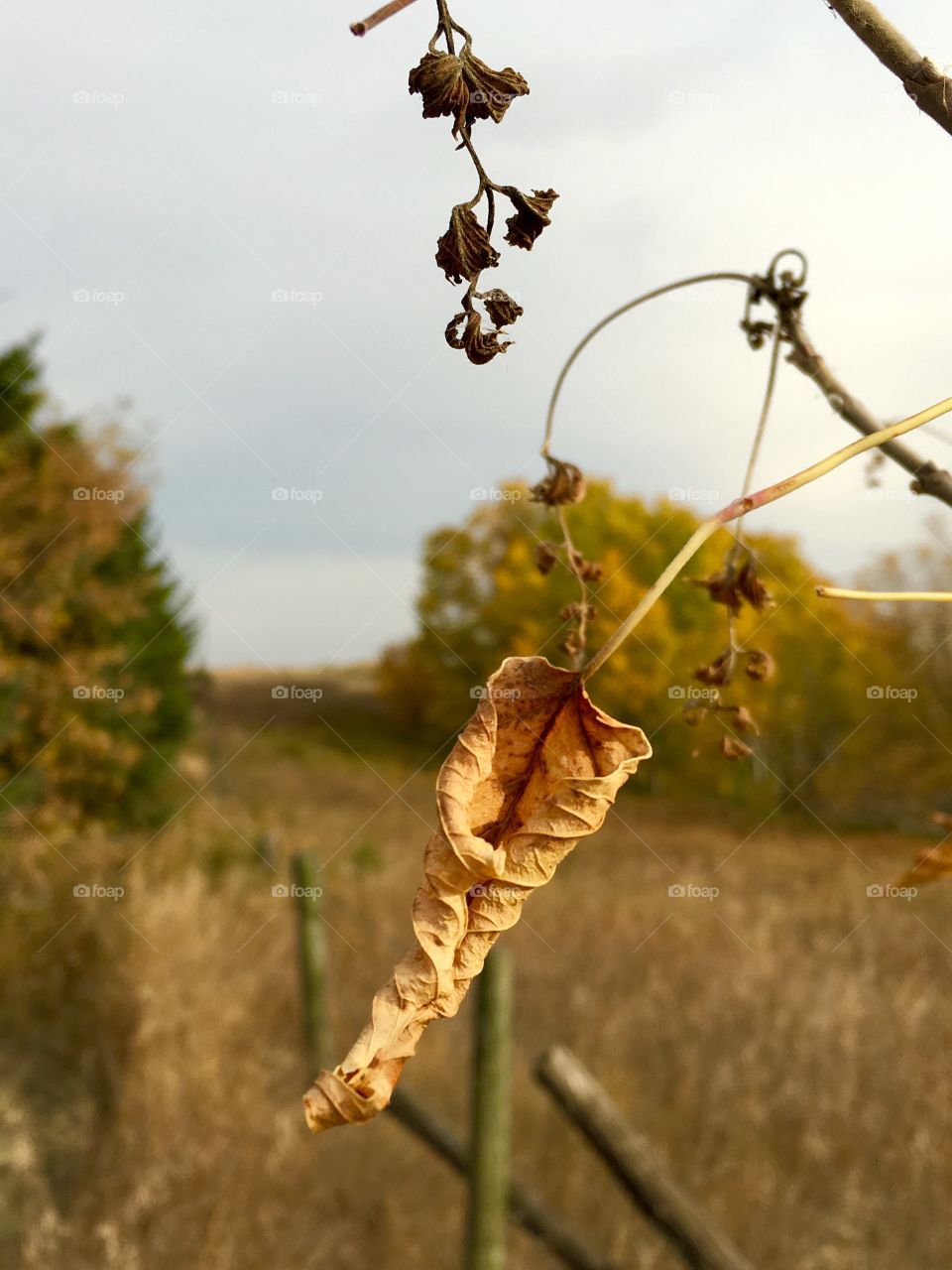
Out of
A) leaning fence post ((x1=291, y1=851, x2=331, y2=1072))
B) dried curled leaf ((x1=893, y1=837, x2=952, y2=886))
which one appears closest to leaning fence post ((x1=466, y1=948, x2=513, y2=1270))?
leaning fence post ((x1=291, y1=851, x2=331, y2=1072))

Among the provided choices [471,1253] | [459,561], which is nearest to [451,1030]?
[471,1253]

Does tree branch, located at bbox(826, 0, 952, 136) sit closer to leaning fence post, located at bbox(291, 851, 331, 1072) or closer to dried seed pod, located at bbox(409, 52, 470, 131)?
dried seed pod, located at bbox(409, 52, 470, 131)

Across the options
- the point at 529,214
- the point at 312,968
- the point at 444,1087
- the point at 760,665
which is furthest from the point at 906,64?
the point at 444,1087

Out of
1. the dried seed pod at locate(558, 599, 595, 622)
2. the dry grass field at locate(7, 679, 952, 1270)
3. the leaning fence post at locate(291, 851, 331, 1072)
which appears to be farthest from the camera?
the leaning fence post at locate(291, 851, 331, 1072)

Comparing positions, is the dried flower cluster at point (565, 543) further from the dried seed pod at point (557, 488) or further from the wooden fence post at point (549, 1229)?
the wooden fence post at point (549, 1229)

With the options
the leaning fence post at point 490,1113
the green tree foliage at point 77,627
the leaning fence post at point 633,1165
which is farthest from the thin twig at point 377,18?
the green tree foliage at point 77,627

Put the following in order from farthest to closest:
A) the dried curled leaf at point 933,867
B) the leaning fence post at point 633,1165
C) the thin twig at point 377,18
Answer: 1. the leaning fence post at point 633,1165
2. the dried curled leaf at point 933,867
3. the thin twig at point 377,18

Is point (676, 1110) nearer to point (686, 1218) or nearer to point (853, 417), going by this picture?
point (686, 1218)
